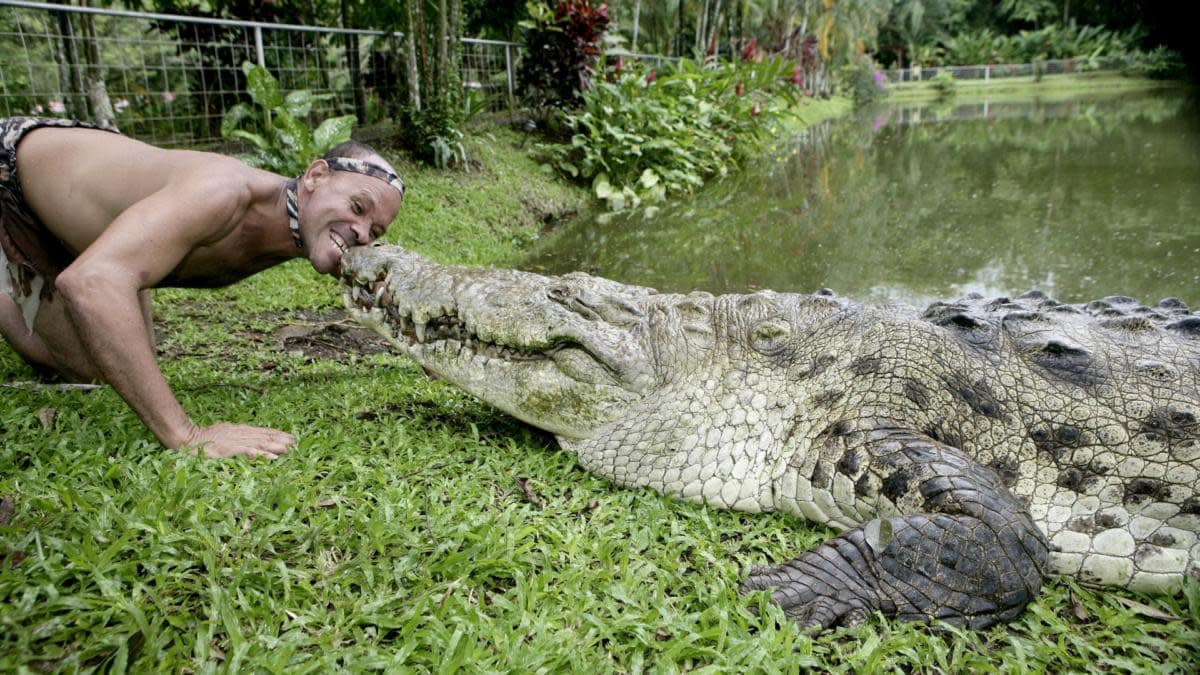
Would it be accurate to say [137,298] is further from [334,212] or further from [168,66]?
[168,66]

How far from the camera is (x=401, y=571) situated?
1.94m

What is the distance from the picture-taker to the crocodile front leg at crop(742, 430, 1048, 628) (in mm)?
1959

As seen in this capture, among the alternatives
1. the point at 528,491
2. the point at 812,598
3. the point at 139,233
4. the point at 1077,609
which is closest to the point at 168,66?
the point at 139,233

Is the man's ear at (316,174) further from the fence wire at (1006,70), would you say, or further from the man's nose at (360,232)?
the fence wire at (1006,70)

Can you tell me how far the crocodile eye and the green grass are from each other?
601 millimetres

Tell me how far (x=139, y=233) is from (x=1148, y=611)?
3.29 m

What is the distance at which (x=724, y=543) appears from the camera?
2.32 meters

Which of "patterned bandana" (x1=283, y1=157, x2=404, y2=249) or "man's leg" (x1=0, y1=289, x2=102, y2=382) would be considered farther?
"man's leg" (x1=0, y1=289, x2=102, y2=382)

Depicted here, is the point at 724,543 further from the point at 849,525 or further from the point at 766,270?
the point at 766,270

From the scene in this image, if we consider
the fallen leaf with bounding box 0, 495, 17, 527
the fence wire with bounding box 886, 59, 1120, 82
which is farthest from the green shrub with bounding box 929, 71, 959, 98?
the fallen leaf with bounding box 0, 495, 17, 527

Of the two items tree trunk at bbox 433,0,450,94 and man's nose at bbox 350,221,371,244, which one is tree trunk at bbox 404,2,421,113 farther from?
man's nose at bbox 350,221,371,244

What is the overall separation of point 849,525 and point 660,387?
0.79 m

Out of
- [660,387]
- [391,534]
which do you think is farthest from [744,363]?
[391,534]

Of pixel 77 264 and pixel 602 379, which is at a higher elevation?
pixel 77 264
